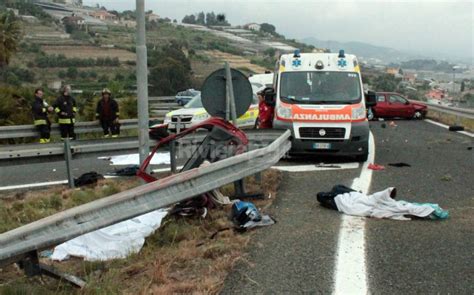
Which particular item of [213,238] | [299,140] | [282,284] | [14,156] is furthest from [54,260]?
[299,140]

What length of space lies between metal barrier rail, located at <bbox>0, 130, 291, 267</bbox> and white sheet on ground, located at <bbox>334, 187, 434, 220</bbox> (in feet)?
5.61

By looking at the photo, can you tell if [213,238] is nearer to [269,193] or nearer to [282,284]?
[282,284]

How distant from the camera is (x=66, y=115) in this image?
45.3 ft

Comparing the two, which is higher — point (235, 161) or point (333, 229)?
point (235, 161)

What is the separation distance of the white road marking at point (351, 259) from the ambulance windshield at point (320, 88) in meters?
5.66

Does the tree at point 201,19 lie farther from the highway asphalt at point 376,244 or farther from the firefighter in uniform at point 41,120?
→ the highway asphalt at point 376,244

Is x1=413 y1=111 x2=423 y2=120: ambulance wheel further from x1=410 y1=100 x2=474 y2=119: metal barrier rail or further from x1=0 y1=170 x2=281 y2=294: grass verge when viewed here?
x1=0 y1=170 x2=281 y2=294: grass verge

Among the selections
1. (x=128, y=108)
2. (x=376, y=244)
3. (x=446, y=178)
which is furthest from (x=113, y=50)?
(x=376, y=244)

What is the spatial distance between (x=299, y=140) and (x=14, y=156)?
5.66 metres

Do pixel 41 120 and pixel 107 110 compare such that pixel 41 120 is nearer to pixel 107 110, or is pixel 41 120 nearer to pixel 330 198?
pixel 107 110

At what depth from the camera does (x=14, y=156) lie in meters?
8.15

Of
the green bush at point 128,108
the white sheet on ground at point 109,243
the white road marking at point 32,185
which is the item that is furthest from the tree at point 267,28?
the white sheet on ground at point 109,243

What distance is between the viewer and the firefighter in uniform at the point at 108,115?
14477 millimetres

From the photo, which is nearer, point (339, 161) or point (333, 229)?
point (333, 229)
